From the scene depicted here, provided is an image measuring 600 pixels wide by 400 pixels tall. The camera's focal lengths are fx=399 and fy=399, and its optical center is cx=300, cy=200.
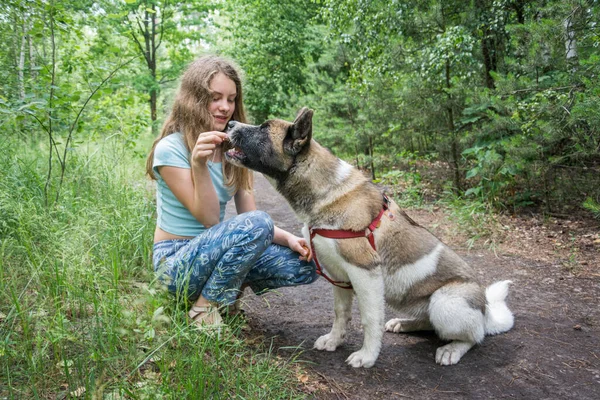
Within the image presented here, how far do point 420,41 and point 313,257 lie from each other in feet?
18.2

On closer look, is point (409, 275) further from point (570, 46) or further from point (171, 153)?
point (570, 46)

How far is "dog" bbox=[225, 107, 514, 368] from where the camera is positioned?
259cm

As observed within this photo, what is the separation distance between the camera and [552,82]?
516cm

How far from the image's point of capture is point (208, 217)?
2844 millimetres

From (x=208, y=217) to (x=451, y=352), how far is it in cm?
196

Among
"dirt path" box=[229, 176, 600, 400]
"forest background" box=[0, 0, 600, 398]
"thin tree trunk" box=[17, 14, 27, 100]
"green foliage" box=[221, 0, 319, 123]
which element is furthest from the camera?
"green foliage" box=[221, 0, 319, 123]

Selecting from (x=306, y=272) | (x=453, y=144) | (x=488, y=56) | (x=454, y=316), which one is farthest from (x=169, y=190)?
(x=488, y=56)

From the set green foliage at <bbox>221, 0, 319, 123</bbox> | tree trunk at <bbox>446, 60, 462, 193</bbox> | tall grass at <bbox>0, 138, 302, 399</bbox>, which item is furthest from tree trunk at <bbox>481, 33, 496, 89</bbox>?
green foliage at <bbox>221, 0, 319, 123</bbox>

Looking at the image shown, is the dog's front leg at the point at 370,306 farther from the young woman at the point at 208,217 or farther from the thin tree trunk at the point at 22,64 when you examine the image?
the thin tree trunk at the point at 22,64

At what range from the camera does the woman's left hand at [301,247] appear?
2967 mm

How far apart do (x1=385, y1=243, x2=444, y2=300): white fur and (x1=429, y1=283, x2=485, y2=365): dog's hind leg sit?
15cm

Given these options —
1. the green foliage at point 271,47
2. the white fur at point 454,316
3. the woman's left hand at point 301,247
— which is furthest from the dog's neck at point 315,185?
the green foliage at point 271,47

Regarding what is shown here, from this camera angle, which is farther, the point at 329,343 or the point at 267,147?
the point at 329,343

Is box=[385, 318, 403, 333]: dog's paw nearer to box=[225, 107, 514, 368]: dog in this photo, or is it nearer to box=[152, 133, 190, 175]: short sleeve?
box=[225, 107, 514, 368]: dog
